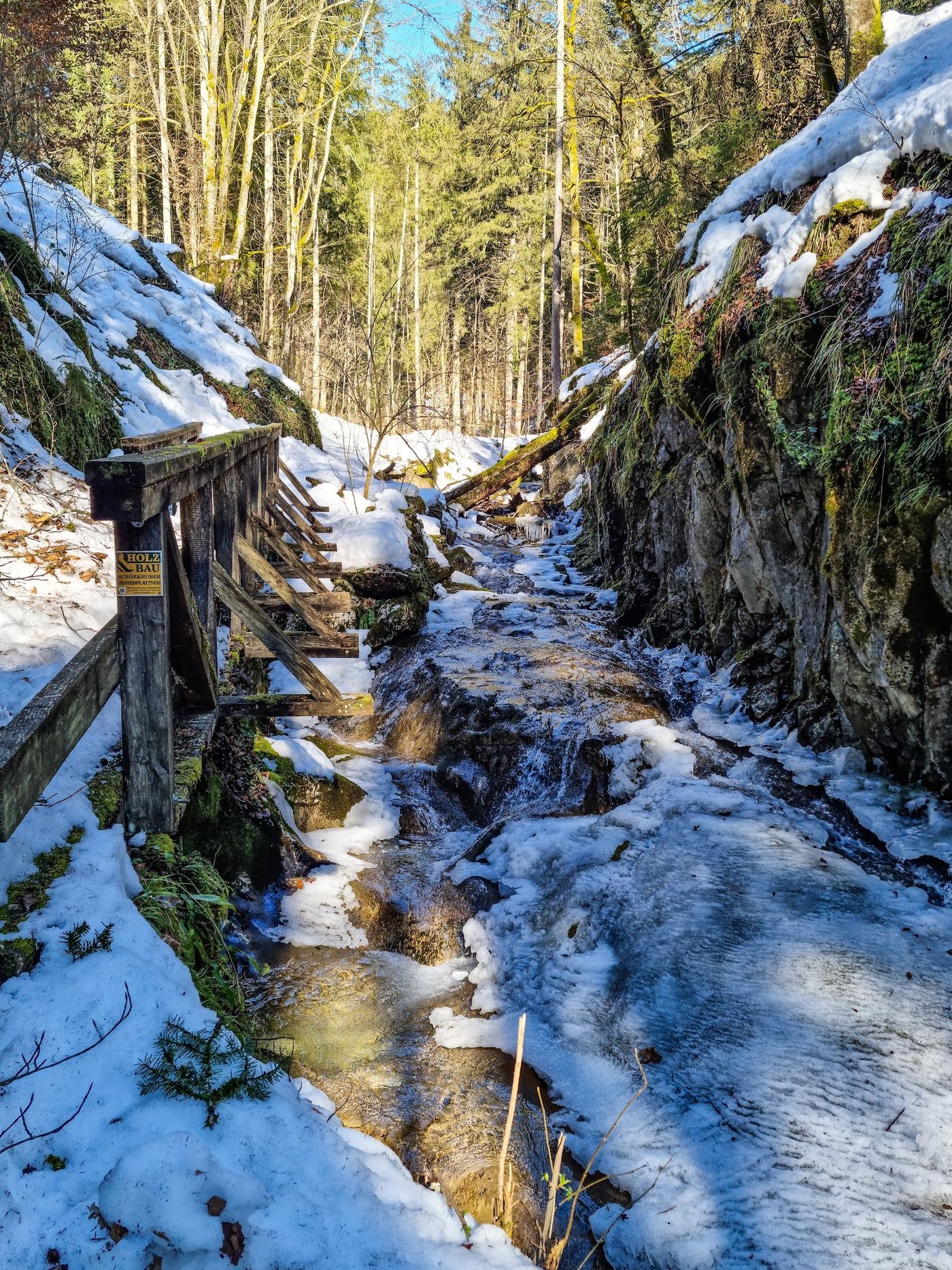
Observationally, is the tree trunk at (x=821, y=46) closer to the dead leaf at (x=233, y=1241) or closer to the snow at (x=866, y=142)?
the snow at (x=866, y=142)

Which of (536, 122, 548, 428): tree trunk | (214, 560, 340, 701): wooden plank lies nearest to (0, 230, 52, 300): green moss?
(214, 560, 340, 701): wooden plank

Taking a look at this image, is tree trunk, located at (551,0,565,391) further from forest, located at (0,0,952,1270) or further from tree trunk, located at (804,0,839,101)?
tree trunk, located at (804,0,839,101)

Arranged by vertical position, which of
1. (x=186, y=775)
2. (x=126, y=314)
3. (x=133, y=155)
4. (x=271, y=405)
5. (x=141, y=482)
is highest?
(x=133, y=155)

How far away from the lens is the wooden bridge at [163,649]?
7.35 ft

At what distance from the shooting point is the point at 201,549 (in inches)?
165

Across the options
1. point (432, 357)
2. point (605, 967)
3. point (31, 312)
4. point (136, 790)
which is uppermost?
point (432, 357)

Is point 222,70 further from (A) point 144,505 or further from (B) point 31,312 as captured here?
(A) point 144,505

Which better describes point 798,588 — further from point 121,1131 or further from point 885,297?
point 121,1131

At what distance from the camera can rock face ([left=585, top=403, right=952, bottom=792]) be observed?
437 cm

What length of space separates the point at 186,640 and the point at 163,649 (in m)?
0.77

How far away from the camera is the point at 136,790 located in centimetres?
292

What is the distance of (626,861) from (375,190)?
34188mm

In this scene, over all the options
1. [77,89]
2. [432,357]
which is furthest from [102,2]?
[432,357]

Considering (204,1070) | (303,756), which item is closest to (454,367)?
(303,756)
